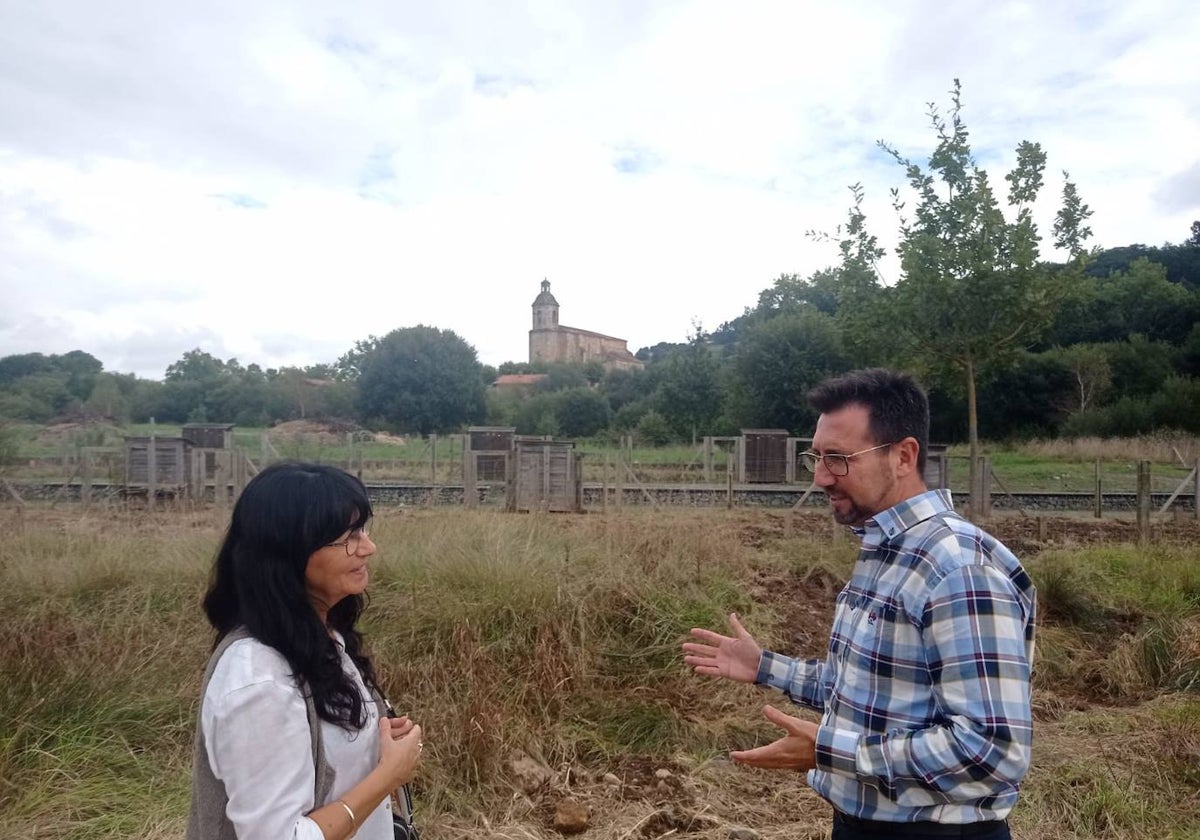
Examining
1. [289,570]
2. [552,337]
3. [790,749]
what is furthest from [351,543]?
[552,337]

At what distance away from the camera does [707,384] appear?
131 feet

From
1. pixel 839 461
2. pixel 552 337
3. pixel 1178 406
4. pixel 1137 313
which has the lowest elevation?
pixel 839 461

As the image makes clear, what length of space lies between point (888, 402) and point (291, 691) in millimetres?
1434

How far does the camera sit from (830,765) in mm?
1830

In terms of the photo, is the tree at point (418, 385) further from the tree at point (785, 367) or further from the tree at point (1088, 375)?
the tree at point (1088, 375)

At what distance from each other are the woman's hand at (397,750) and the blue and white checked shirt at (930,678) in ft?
2.85

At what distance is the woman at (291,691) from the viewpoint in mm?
1611

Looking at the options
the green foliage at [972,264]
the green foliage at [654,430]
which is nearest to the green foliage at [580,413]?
the green foliage at [654,430]

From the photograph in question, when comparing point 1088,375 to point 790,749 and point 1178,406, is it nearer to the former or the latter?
point 1178,406

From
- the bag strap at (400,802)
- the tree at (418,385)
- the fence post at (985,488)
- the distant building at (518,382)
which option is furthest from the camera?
the distant building at (518,382)

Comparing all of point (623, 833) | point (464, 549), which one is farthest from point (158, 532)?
point (623, 833)

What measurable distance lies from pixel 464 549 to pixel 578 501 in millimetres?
9876

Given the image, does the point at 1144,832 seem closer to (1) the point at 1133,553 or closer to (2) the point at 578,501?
(1) the point at 1133,553

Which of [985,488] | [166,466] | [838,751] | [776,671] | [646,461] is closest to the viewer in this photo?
[838,751]
